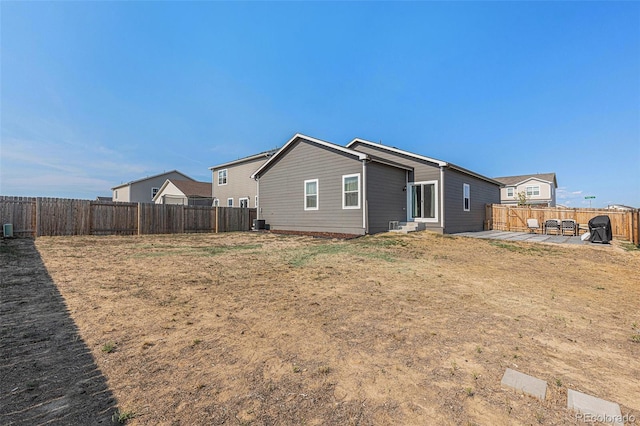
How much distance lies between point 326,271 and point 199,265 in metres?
3.27

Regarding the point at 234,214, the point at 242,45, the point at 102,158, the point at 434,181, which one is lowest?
the point at 234,214

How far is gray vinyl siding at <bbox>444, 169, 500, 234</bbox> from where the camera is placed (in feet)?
45.7

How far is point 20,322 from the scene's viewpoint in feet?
10.4

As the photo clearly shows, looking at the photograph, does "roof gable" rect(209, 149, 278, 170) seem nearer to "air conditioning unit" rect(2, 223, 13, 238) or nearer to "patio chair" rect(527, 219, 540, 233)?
"air conditioning unit" rect(2, 223, 13, 238)

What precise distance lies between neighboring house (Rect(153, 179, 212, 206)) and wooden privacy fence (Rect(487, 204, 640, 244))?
2651cm

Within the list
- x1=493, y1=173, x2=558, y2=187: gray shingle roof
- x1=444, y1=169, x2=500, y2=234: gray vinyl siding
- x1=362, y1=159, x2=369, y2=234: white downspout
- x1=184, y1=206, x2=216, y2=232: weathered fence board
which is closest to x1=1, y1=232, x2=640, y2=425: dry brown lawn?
x1=362, y1=159, x2=369, y2=234: white downspout

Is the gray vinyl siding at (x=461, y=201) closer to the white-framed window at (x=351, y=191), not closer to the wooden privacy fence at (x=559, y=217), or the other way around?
the wooden privacy fence at (x=559, y=217)

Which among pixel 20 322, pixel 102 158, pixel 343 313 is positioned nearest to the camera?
pixel 20 322

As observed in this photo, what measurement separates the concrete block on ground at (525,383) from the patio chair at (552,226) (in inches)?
669

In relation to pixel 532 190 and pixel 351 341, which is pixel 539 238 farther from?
pixel 532 190

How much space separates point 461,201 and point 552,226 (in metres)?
5.15

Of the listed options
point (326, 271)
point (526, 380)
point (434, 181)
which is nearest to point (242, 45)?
point (434, 181)

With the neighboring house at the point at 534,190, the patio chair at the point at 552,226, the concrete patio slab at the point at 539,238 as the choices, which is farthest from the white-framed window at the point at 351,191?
the neighboring house at the point at 534,190

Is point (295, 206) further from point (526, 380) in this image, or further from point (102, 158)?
point (102, 158)
